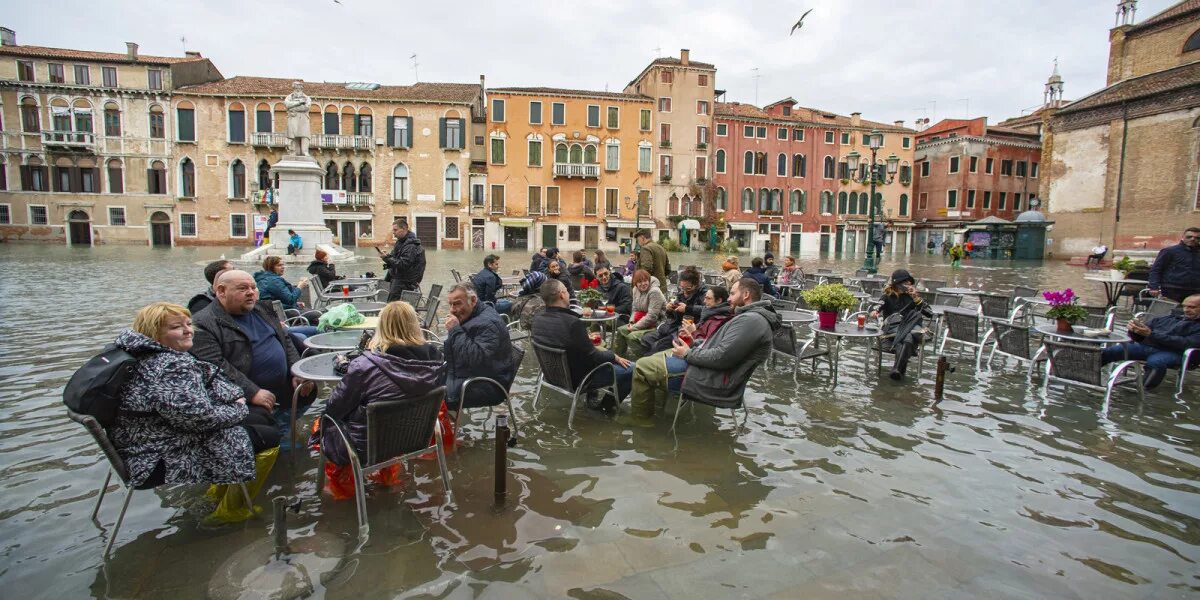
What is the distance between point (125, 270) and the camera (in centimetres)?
1842

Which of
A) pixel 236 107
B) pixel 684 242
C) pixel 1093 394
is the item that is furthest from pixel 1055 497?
pixel 236 107

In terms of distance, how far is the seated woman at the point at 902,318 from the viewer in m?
6.70

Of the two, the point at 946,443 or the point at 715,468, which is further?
the point at 946,443

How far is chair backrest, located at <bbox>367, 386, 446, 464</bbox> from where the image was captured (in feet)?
10.7

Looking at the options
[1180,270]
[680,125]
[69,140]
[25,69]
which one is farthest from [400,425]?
[25,69]

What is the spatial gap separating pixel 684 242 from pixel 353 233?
22.5 metres

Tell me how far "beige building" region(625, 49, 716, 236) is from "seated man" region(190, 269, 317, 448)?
4142 centimetres

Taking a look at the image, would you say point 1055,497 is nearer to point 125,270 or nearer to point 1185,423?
point 1185,423

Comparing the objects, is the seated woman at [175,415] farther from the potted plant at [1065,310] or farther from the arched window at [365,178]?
the arched window at [365,178]

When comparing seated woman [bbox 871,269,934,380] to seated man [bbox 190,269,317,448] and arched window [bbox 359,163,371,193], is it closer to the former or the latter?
seated man [bbox 190,269,317,448]

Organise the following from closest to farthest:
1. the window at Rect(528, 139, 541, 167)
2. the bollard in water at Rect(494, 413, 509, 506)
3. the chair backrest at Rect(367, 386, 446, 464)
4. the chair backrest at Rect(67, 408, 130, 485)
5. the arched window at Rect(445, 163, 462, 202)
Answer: the chair backrest at Rect(67, 408, 130, 485), the chair backrest at Rect(367, 386, 446, 464), the bollard in water at Rect(494, 413, 509, 506), the arched window at Rect(445, 163, 462, 202), the window at Rect(528, 139, 541, 167)

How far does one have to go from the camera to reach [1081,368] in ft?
18.1

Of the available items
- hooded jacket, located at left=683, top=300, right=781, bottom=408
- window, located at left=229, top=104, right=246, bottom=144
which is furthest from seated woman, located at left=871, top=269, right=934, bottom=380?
window, located at left=229, top=104, right=246, bottom=144

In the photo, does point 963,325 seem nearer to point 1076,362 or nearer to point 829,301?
point 1076,362
